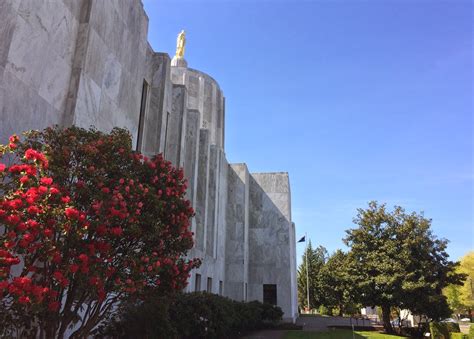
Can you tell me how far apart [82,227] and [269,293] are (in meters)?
25.8

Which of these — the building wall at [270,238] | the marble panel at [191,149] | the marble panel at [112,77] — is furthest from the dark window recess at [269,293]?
the marble panel at [112,77]

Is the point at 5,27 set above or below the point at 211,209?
below

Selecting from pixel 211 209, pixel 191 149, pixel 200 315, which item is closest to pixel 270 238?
pixel 211 209

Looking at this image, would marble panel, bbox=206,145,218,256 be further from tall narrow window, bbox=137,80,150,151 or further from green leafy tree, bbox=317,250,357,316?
tall narrow window, bbox=137,80,150,151

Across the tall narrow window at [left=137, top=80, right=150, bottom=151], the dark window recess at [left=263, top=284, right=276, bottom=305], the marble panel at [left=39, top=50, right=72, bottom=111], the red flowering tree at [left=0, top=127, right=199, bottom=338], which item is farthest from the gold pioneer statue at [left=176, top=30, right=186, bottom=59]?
the red flowering tree at [left=0, top=127, right=199, bottom=338]

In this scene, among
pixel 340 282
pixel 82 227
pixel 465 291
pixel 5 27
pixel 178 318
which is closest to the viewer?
pixel 82 227

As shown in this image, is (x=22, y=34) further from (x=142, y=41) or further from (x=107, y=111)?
(x=142, y=41)

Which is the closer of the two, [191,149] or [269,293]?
[191,149]

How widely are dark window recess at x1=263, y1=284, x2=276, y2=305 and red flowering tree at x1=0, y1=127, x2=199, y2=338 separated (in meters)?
23.2

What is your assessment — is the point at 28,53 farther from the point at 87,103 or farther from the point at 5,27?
the point at 87,103

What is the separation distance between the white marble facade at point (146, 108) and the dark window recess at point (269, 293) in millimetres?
169

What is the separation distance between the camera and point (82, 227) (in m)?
5.27

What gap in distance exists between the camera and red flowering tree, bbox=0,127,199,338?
4980 millimetres

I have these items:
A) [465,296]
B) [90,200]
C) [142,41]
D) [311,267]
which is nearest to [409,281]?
[142,41]
